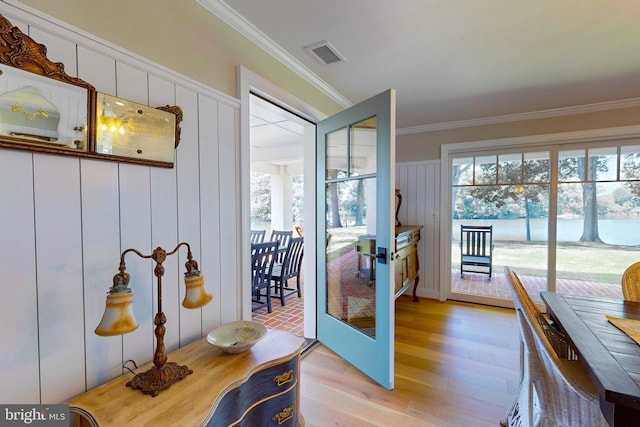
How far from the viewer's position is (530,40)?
74.2 inches

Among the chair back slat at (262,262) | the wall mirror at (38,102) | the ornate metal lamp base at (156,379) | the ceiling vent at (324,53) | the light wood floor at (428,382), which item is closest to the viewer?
the wall mirror at (38,102)

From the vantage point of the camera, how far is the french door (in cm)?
193

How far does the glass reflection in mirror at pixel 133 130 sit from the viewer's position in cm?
109

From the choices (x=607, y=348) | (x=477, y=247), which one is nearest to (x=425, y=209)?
(x=477, y=247)

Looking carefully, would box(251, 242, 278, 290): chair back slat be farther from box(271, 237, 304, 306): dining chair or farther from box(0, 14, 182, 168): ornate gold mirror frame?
box(0, 14, 182, 168): ornate gold mirror frame

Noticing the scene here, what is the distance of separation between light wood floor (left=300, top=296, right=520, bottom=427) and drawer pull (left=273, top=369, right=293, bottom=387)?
0.60 m

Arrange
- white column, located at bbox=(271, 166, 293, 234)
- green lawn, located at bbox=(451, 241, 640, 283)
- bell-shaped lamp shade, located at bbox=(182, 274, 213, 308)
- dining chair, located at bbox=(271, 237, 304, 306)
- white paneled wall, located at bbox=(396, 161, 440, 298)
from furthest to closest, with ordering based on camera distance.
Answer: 1. white column, located at bbox=(271, 166, 293, 234)
2. white paneled wall, located at bbox=(396, 161, 440, 298)
3. dining chair, located at bbox=(271, 237, 304, 306)
4. green lawn, located at bbox=(451, 241, 640, 283)
5. bell-shaped lamp shade, located at bbox=(182, 274, 213, 308)

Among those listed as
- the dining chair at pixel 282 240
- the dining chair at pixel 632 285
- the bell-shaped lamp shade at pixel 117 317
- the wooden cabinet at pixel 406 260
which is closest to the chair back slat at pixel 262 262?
the dining chair at pixel 282 240

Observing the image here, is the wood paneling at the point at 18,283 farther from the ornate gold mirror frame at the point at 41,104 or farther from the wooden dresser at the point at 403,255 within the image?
the wooden dresser at the point at 403,255

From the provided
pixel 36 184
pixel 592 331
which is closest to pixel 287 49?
pixel 36 184

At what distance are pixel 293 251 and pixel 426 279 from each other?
1.99 m

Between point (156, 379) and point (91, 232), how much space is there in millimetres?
627

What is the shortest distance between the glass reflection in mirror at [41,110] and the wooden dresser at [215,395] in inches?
36.3

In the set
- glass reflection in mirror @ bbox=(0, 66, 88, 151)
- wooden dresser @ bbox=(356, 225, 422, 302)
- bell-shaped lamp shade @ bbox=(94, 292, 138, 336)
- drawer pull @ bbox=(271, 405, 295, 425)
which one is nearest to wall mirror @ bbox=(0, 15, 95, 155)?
glass reflection in mirror @ bbox=(0, 66, 88, 151)
